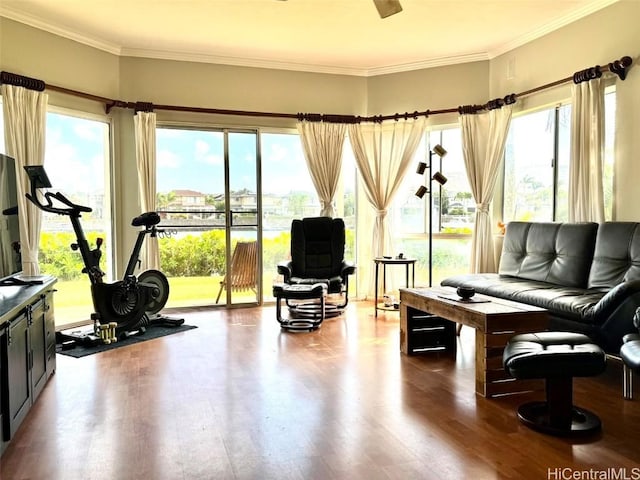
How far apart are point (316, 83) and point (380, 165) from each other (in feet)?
4.28

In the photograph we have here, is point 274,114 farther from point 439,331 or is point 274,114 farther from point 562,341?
point 562,341

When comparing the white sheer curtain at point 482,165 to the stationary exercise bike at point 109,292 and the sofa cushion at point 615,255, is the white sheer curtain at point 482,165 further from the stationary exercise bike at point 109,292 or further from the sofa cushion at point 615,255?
the stationary exercise bike at point 109,292

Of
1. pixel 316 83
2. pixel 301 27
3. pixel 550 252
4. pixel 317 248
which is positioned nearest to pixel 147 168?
pixel 317 248

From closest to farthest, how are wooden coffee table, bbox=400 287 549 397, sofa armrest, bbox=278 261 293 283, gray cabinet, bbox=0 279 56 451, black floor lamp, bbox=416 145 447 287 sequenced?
1. gray cabinet, bbox=0 279 56 451
2. wooden coffee table, bbox=400 287 549 397
3. sofa armrest, bbox=278 261 293 283
4. black floor lamp, bbox=416 145 447 287

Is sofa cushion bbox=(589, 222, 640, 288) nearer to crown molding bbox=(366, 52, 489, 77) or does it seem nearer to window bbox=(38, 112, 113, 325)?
crown molding bbox=(366, 52, 489, 77)

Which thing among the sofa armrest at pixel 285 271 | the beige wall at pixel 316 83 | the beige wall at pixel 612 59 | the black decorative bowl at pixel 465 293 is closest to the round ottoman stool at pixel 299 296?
the sofa armrest at pixel 285 271

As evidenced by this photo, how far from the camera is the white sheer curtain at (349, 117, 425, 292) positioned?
20.6ft

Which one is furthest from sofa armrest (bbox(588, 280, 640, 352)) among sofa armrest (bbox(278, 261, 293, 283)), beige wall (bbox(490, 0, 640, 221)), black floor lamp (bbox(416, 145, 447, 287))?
sofa armrest (bbox(278, 261, 293, 283))

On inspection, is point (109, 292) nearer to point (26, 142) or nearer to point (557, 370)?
point (26, 142)

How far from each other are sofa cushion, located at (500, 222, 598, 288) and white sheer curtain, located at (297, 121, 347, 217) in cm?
220

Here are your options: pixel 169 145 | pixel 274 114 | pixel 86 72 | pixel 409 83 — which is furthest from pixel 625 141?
pixel 86 72

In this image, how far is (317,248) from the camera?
583cm

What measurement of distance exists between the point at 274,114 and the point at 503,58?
269cm

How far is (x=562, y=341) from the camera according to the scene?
108 inches
